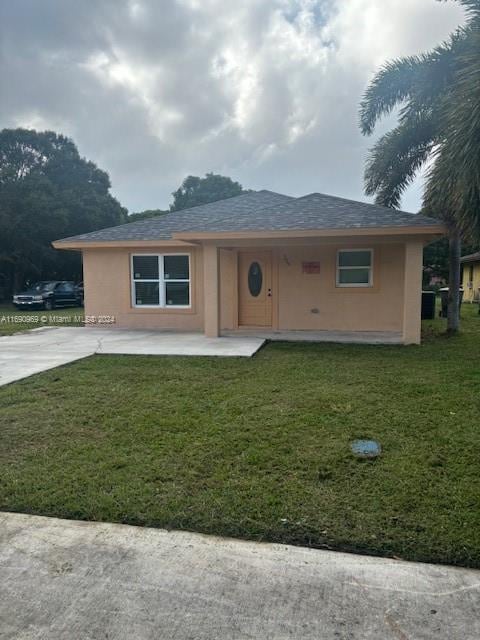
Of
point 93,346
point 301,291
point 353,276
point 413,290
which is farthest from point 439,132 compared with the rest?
point 93,346

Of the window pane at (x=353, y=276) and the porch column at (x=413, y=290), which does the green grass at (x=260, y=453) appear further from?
the window pane at (x=353, y=276)

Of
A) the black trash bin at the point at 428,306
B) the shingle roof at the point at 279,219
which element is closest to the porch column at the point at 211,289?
the shingle roof at the point at 279,219

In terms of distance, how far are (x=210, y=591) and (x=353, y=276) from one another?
10.4 meters

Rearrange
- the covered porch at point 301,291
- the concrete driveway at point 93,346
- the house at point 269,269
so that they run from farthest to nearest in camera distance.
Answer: the covered porch at point 301,291 < the house at point 269,269 < the concrete driveway at point 93,346

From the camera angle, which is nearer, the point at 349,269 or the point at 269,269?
the point at 349,269

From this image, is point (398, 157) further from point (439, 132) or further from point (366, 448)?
point (366, 448)

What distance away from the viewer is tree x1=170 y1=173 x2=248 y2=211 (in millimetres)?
44188

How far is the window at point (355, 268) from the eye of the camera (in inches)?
474

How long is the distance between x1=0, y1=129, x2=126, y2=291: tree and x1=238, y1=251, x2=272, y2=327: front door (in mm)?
19863

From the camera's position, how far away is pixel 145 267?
1377 centimetres

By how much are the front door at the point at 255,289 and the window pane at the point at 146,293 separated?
8.63 feet

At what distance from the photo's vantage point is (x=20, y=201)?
27.7 meters

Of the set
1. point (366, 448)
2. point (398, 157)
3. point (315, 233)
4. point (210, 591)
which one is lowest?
point (210, 591)

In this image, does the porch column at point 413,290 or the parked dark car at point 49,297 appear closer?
the porch column at point 413,290
